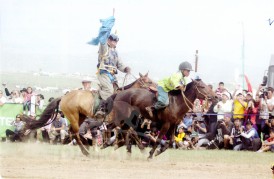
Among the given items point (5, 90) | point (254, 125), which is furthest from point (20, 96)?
point (254, 125)

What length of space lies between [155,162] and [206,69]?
1121 cm

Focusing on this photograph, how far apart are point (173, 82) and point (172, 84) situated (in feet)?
0.21

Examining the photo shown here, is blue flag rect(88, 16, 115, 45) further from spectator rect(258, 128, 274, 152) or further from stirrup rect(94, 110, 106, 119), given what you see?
spectator rect(258, 128, 274, 152)

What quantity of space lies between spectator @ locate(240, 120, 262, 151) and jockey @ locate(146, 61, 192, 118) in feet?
8.64

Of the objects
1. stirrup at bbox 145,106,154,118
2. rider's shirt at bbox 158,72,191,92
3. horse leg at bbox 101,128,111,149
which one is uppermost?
rider's shirt at bbox 158,72,191,92

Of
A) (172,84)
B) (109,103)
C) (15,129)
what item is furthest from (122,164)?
(15,129)

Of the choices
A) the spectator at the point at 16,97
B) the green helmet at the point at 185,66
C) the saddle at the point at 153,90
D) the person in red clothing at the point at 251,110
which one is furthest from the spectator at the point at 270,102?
the spectator at the point at 16,97

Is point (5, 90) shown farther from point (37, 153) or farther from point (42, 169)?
point (42, 169)

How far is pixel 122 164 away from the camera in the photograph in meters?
12.7

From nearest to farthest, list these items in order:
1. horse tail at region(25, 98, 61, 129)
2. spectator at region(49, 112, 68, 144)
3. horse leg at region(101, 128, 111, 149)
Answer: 1. horse leg at region(101, 128, 111, 149)
2. horse tail at region(25, 98, 61, 129)
3. spectator at region(49, 112, 68, 144)

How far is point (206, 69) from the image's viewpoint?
24.3 m

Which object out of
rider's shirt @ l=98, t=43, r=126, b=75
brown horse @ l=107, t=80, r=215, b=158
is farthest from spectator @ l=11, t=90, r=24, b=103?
brown horse @ l=107, t=80, r=215, b=158

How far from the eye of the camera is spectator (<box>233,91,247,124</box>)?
16569 millimetres

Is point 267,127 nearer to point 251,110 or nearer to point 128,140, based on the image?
point 251,110
